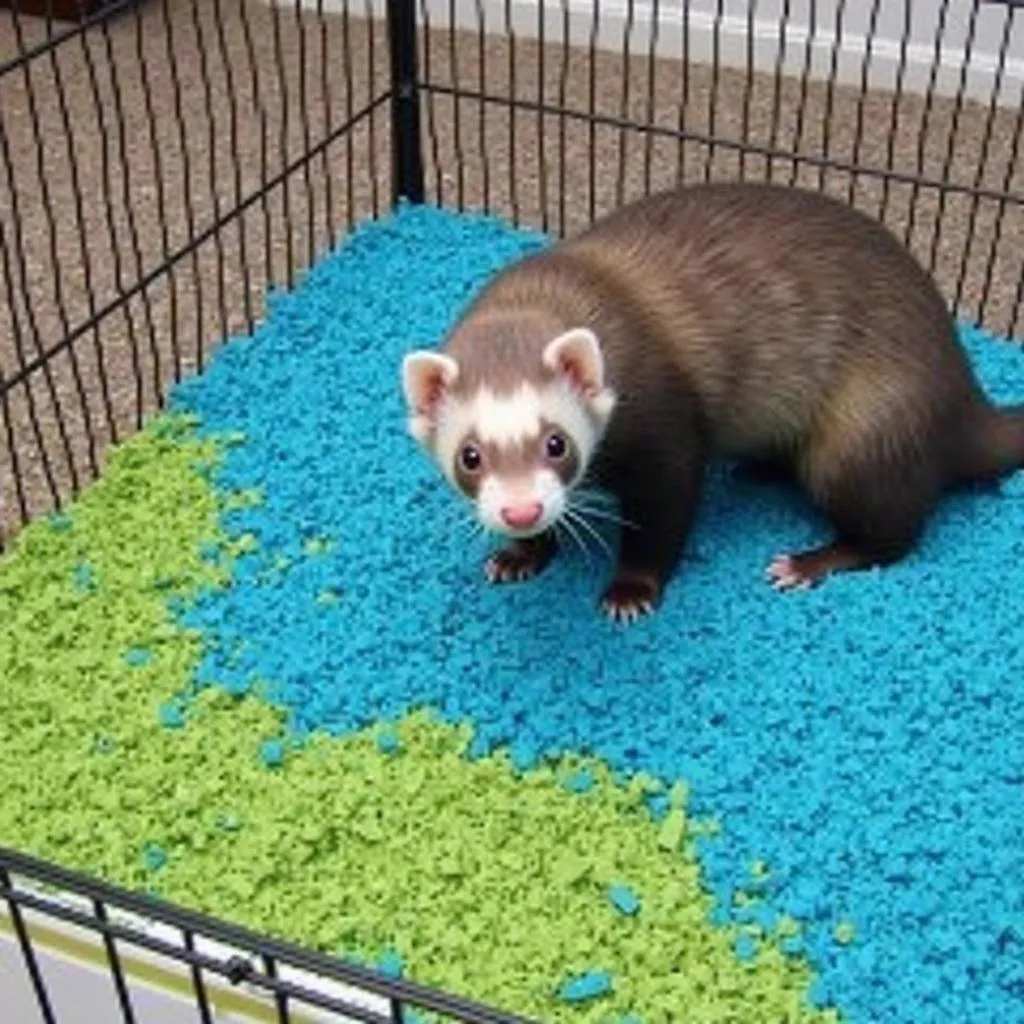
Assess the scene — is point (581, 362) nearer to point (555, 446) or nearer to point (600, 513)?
point (555, 446)

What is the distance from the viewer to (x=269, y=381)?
1943 mm

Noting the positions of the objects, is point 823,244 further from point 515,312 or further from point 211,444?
point 211,444

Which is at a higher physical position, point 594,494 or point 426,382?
point 426,382

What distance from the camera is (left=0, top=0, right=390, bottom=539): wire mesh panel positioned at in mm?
1937

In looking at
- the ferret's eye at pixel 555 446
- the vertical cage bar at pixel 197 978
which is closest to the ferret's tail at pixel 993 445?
the ferret's eye at pixel 555 446

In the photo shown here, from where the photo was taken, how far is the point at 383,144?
2.60 meters

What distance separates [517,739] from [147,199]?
1.30 m

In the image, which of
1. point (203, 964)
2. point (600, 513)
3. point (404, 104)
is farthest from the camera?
point (404, 104)

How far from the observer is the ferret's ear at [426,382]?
1392 mm

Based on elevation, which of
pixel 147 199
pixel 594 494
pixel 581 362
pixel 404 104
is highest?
pixel 581 362

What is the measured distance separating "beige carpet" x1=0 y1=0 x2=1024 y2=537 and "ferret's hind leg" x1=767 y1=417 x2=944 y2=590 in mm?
549

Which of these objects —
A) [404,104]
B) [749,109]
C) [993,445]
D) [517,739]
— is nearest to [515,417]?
[517,739]

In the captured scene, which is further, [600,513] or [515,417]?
[600,513]

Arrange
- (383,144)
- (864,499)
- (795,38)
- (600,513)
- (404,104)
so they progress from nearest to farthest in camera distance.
Answer: 1. (864,499)
2. (600,513)
3. (404,104)
4. (383,144)
5. (795,38)
